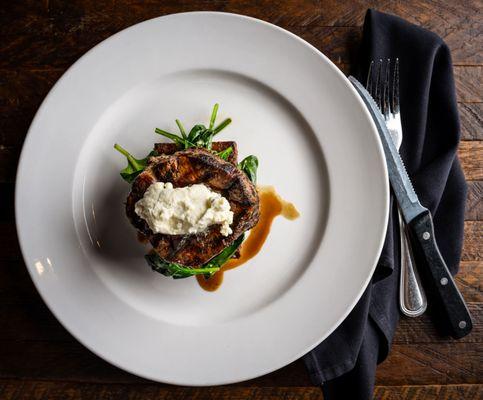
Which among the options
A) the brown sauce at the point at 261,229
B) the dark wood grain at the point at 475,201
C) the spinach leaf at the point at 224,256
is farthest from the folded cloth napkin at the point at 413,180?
the spinach leaf at the point at 224,256

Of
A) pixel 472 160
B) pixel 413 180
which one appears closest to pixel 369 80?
pixel 413 180

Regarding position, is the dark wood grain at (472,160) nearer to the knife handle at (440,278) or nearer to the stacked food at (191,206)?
the knife handle at (440,278)

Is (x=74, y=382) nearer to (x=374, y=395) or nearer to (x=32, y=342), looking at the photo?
(x=32, y=342)

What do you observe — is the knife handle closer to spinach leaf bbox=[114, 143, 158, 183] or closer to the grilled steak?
the grilled steak

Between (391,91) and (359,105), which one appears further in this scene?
(391,91)

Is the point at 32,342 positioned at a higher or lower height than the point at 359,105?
lower

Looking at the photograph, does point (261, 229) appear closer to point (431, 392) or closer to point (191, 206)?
point (191, 206)

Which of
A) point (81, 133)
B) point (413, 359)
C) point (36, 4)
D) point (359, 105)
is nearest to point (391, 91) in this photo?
point (359, 105)

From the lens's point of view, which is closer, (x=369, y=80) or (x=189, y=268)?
(x=189, y=268)
